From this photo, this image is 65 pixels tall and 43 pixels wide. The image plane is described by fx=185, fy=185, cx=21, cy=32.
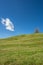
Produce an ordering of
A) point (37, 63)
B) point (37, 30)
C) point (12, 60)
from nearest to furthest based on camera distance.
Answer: point (37, 63) < point (12, 60) < point (37, 30)

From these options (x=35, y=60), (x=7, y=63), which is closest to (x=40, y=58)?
(x=35, y=60)

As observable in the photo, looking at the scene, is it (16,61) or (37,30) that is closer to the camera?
(16,61)

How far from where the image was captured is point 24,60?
27.8m

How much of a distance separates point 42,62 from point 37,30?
5275 centimetres

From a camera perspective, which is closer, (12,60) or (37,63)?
(37,63)

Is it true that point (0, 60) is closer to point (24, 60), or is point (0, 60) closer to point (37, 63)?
point (24, 60)

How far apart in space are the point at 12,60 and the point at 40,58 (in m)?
4.30

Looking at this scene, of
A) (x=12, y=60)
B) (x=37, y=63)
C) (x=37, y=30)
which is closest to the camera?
(x=37, y=63)

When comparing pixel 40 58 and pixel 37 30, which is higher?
pixel 37 30

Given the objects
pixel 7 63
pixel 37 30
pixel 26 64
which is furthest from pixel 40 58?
pixel 37 30

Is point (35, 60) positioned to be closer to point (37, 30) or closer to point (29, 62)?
point (29, 62)

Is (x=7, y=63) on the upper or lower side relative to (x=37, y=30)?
lower

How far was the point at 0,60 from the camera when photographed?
28.9m

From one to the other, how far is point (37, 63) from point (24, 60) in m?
2.42
